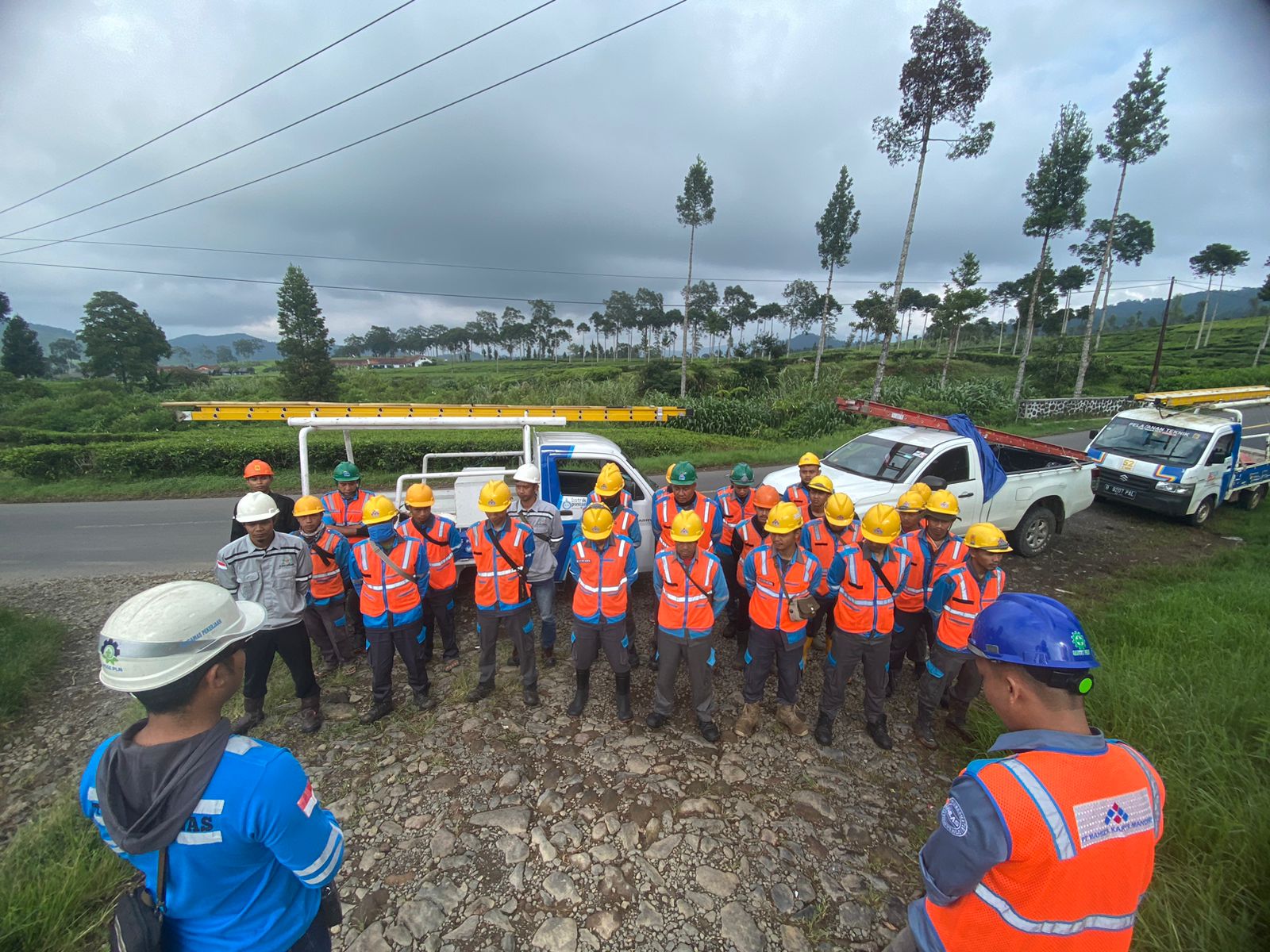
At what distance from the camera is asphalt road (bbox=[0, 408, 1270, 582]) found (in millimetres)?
7512

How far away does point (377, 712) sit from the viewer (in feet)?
13.0

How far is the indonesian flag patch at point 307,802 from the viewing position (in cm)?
146

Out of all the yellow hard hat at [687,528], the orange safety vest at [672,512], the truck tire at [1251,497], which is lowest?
the truck tire at [1251,497]

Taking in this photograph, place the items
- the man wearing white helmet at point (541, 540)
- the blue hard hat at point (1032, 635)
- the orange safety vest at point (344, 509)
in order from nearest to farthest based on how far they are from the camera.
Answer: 1. the blue hard hat at point (1032, 635)
2. the man wearing white helmet at point (541, 540)
3. the orange safety vest at point (344, 509)

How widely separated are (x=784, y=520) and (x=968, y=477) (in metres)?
4.24

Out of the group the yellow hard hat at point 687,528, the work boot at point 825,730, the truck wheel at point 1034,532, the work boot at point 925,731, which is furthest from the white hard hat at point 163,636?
the truck wheel at point 1034,532

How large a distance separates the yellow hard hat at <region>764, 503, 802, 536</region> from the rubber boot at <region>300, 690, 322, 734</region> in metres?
3.74

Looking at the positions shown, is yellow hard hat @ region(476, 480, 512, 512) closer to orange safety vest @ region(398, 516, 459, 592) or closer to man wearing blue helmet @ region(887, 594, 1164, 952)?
orange safety vest @ region(398, 516, 459, 592)

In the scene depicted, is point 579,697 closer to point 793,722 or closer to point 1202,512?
point 793,722

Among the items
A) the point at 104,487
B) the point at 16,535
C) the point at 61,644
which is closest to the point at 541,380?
the point at 104,487

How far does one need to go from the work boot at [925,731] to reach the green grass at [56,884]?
5041mm

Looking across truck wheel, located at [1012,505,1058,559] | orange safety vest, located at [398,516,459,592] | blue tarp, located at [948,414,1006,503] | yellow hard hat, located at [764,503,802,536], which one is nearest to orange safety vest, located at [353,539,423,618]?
orange safety vest, located at [398,516,459,592]

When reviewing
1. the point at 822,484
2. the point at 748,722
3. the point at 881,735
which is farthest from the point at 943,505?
the point at 748,722

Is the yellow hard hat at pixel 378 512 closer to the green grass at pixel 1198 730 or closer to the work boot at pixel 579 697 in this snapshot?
the work boot at pixel 579 697
